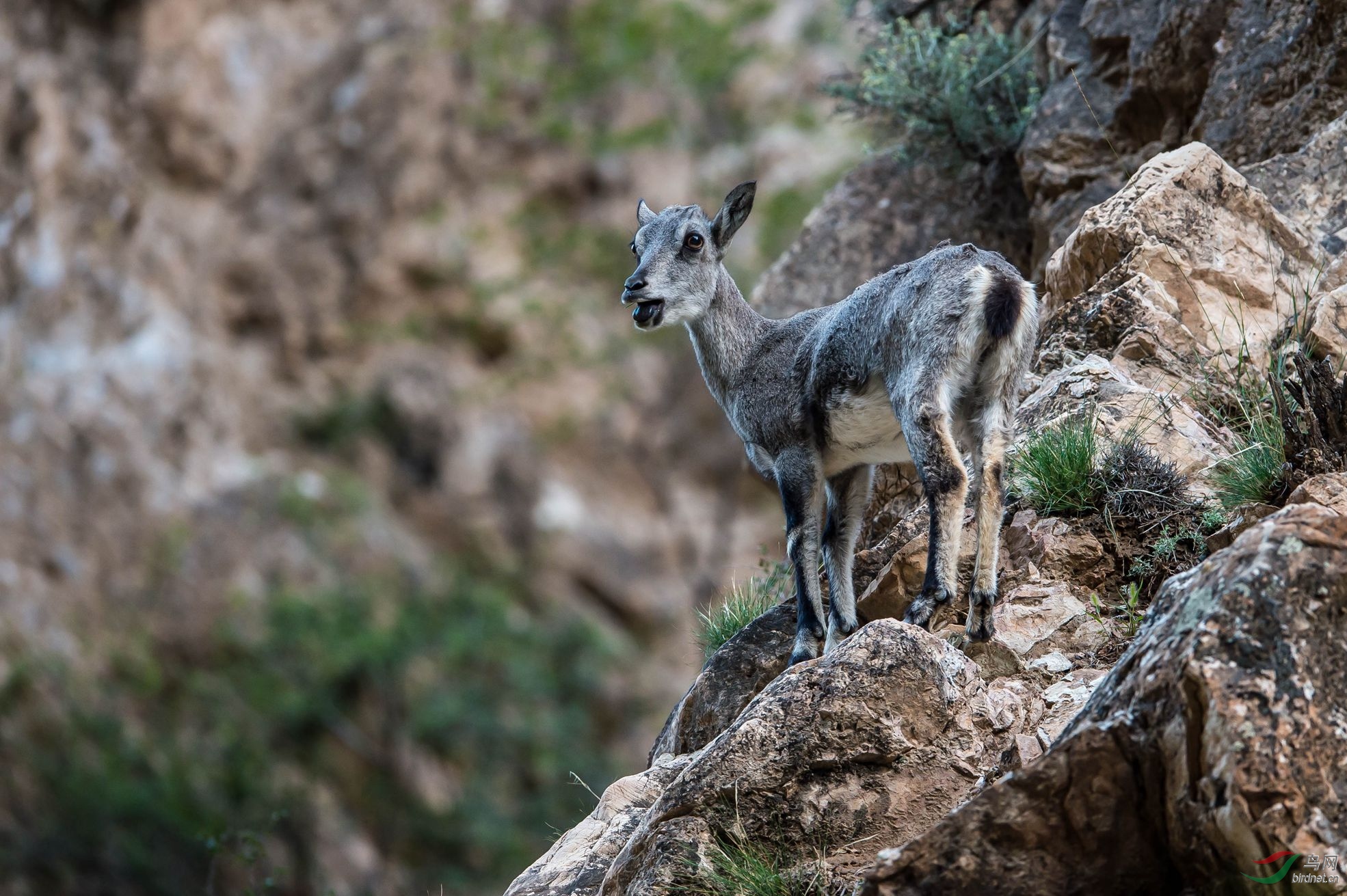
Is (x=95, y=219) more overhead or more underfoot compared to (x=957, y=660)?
more overhead

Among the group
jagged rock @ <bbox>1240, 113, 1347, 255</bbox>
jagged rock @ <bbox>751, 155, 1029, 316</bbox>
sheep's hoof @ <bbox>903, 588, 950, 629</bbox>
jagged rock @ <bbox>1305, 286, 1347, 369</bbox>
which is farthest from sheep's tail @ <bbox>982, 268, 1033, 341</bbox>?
jagged rock @ <bbox>751, 155, 1029, 316</bbox>

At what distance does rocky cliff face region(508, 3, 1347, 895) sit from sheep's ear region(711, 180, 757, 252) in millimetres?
2092

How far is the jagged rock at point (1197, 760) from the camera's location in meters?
4.14

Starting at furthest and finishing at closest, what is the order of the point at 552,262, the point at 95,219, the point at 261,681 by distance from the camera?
the point at 552,262
the point at 95,219
the point at 261,681

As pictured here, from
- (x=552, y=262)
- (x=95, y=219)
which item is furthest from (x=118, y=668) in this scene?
(x=552, y=262)

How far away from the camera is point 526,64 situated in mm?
32500

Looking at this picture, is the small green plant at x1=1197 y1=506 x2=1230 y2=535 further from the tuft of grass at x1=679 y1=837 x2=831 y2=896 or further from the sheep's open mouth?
the sheep's open mouth

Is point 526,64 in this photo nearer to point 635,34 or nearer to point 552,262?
point 635,34

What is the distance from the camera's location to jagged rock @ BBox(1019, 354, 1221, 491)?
7328 mm

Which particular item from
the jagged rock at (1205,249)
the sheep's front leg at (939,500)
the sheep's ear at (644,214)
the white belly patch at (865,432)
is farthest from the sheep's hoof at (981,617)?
the sheep's ear at (644,214)

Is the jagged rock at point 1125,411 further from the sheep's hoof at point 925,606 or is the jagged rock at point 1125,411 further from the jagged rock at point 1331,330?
the sheep's hoof at point 925,606

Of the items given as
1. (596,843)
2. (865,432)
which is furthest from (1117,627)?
(596,843)

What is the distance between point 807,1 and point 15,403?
21020 millimetres

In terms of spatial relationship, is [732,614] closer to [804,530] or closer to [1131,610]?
[804,530]
